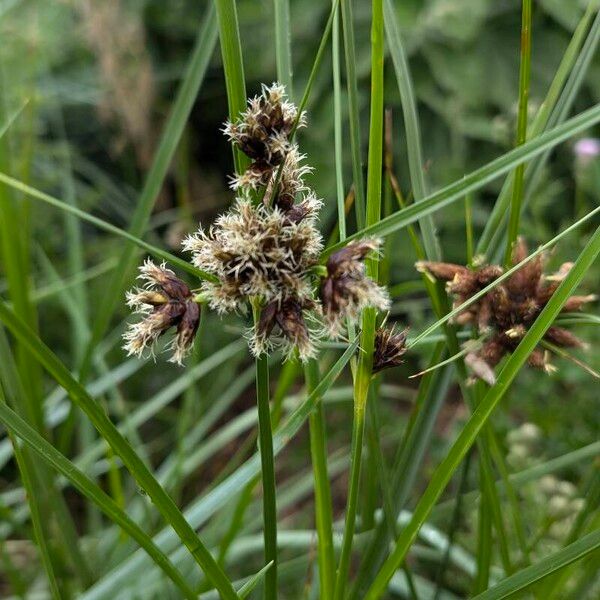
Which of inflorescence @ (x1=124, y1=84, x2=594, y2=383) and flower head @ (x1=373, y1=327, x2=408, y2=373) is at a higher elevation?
inflorescence @ (x1=124, y1=84, x2=594, y2=383)

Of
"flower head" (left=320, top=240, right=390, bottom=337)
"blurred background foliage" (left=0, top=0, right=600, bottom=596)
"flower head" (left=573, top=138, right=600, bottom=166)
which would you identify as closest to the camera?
"flower head" (left=320, top=240, right=390, bottom=337)

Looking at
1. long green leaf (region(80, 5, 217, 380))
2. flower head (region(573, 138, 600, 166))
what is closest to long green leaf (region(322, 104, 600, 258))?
long green leaf (region(80, 5, 217, 380))

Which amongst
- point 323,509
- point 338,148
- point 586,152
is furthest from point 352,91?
point 586,152

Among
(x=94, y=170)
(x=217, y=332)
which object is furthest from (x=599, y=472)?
(x=94, y=170)

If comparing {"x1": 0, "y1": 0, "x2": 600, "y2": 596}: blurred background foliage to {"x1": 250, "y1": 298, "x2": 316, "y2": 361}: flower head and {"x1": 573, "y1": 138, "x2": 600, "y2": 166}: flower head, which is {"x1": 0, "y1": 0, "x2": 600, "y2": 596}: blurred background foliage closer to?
{"x1": 573, "y1": 138, "x2": 600, "y2": 166}: flower head

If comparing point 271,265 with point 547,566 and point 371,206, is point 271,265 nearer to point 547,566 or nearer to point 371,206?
point 371,206

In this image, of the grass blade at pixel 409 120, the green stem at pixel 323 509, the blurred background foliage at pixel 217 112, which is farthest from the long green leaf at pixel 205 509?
the blurred background foliage at pixel 217 112

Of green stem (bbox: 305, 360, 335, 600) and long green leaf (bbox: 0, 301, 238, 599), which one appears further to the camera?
green stem (bbox: 305, 360, 335, 600)
